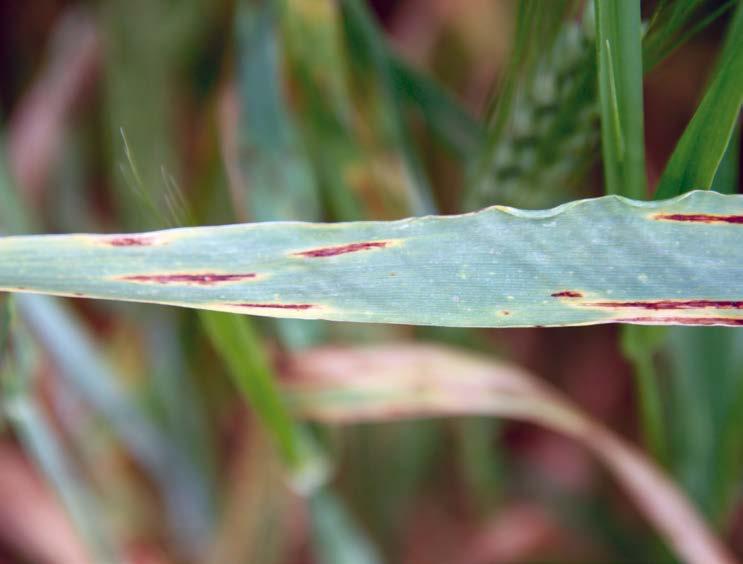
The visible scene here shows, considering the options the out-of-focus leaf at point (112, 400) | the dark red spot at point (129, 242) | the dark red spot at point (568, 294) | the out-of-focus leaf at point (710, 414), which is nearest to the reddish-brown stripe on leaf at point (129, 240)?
the dark red spot at point (129, 242)

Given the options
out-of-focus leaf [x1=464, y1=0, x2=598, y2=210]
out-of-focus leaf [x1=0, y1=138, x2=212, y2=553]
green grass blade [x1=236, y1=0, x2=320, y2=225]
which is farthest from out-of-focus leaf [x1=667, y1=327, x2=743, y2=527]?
out-of-focus leaf [x1=0, y1=138, x2=212, y2=553]

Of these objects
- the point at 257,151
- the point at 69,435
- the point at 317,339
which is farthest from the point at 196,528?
the point at 257,151

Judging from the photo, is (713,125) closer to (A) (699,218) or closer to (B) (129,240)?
(A) (699,218)

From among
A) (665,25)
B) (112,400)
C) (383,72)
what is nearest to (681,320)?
(665,25)

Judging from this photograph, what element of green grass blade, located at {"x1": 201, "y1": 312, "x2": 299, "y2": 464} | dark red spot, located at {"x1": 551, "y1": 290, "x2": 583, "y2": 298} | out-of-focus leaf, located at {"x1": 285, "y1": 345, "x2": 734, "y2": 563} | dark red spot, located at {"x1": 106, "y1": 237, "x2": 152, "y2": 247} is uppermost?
dark red spot, located at {"x1": 106, "y1": 237, "x2": 152, "y2": 247}

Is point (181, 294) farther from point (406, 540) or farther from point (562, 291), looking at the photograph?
→ point (406, 540)

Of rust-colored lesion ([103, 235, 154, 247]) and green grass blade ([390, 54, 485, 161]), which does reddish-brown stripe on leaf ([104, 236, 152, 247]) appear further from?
green grass blade ([390, 54, 485, 161])
